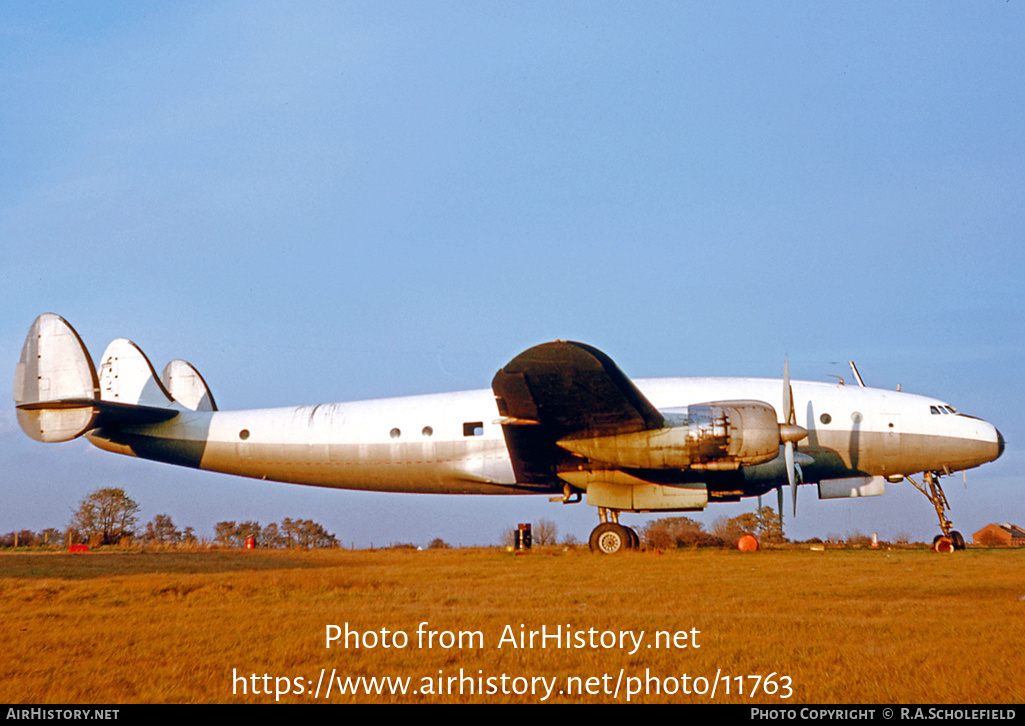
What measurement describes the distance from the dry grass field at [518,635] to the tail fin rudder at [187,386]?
34.7ft

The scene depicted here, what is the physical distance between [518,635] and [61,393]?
55.0 ft

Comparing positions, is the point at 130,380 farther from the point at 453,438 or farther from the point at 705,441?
the point at 705,441

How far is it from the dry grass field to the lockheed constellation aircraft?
11.8 ft

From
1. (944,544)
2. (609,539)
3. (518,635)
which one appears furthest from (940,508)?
(518,635)

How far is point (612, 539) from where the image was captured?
16.5 metres

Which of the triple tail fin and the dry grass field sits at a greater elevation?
the triple tail fin

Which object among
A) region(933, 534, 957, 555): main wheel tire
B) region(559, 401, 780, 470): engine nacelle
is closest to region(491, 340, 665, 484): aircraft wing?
region(559, 401, 780, 470): engine nacelle

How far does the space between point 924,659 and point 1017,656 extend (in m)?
0.73

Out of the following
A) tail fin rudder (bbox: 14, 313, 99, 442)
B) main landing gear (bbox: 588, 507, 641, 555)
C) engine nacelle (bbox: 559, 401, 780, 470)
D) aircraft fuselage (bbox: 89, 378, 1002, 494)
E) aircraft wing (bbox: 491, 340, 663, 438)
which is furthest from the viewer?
tail fin rudder (bbox: 14, 313, 99, 442)

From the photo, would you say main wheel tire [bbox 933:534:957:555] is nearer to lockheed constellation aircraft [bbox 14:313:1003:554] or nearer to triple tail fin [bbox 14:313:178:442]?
lockheed constellation aircraft [bbox 14:313:1003:554]

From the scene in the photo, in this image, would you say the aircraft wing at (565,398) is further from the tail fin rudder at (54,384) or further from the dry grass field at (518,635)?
the tail fin rudder at (54,384)

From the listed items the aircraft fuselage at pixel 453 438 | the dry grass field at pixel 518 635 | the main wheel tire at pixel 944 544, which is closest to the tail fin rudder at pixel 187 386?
the aircraft fuselage at pixel 453 438

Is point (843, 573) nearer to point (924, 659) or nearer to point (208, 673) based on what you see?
point (924, 659)

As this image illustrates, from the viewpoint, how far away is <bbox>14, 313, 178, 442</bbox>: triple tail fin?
18828mm
